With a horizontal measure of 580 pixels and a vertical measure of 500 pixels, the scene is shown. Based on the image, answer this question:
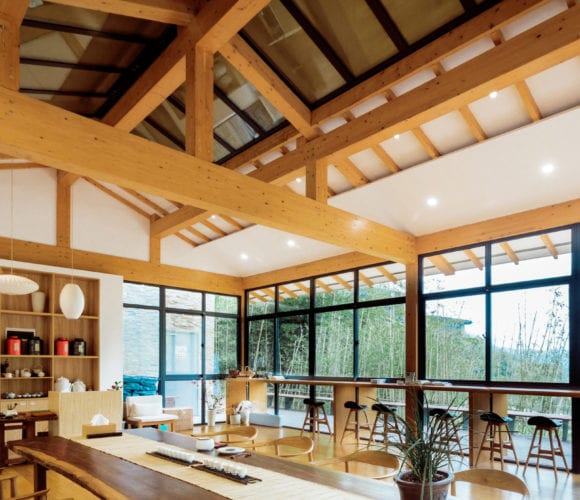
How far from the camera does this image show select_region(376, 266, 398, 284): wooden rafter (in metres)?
8.95

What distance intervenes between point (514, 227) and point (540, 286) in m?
0.86

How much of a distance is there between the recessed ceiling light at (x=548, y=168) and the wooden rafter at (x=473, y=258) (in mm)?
1791

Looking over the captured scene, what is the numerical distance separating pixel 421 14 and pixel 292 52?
4.86 feet

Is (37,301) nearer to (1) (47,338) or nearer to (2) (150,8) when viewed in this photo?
(1) (47,338)

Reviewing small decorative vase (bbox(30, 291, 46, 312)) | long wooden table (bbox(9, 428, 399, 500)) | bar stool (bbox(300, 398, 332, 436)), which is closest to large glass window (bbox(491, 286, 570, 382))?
bar stool (bbox(300, 398, 332, 436))

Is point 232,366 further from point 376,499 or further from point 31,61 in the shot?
point 376,499

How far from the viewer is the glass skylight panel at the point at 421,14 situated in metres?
4.92

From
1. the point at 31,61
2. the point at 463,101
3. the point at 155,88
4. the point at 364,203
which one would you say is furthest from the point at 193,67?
the point at 364,203

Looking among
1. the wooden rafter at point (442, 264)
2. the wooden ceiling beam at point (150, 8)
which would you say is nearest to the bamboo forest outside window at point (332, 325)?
the wooden rafter at point (442, 264)

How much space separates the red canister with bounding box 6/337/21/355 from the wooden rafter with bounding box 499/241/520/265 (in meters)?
7.05

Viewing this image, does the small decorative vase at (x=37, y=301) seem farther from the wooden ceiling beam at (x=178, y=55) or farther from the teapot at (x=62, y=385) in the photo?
the wooden ceiling beam at (x=178, y=55)

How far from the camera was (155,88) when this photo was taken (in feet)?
19.8

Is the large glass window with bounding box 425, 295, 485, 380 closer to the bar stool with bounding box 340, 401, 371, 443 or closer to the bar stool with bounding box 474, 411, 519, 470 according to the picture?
the bar stool with bounding box 474, 411, 519, 470

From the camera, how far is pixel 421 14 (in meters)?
5.04
